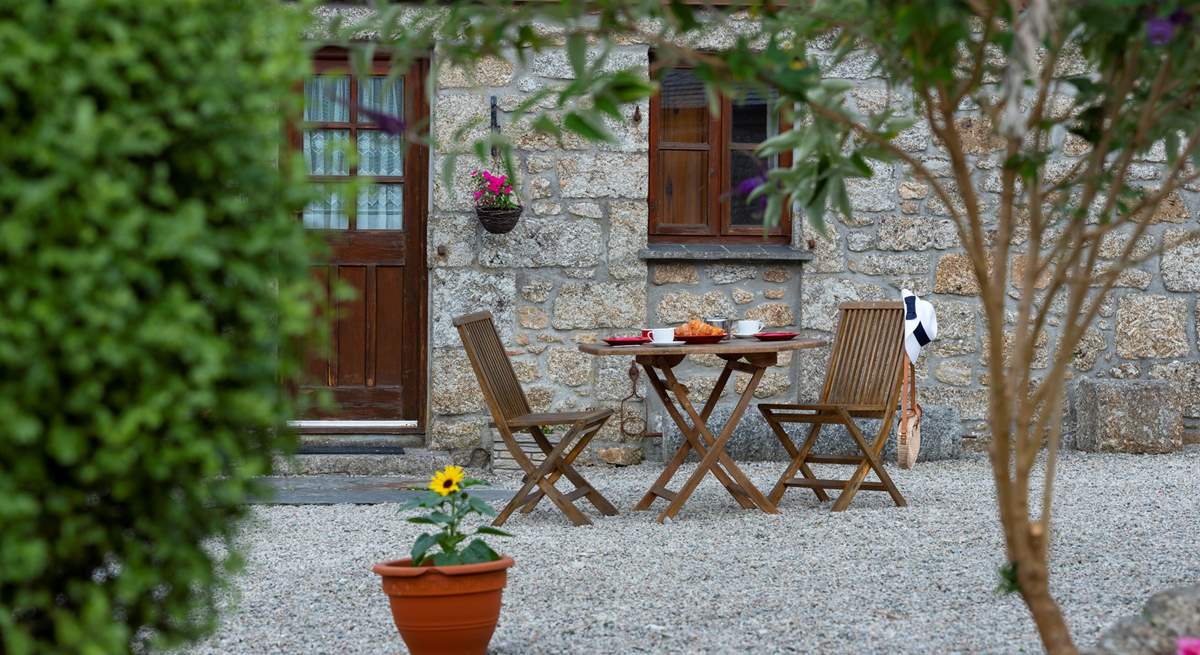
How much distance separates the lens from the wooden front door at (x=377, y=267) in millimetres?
7551

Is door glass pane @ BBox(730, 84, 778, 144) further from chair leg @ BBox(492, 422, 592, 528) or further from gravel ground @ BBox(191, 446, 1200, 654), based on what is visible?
chair leg @ BBox(492, 422, 592, 528)

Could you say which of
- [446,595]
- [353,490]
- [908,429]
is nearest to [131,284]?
[446,595]

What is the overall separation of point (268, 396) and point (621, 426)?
563cm

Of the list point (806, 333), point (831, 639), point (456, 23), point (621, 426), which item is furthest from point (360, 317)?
point (456, 23)

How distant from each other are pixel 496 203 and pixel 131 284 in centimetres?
537

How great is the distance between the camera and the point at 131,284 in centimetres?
185

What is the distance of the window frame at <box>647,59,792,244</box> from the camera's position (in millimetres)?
7676

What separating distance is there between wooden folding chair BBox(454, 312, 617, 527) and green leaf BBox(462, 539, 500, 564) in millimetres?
1991

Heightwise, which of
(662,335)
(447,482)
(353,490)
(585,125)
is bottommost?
(353,490)

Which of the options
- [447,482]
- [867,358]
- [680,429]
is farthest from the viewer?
[867,358]

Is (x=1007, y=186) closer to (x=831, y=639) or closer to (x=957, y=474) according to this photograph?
(x=831, y=639)

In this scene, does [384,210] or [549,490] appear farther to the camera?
[384,210]

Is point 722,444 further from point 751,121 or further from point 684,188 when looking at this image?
point 751,121

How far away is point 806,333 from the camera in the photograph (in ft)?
25.1
